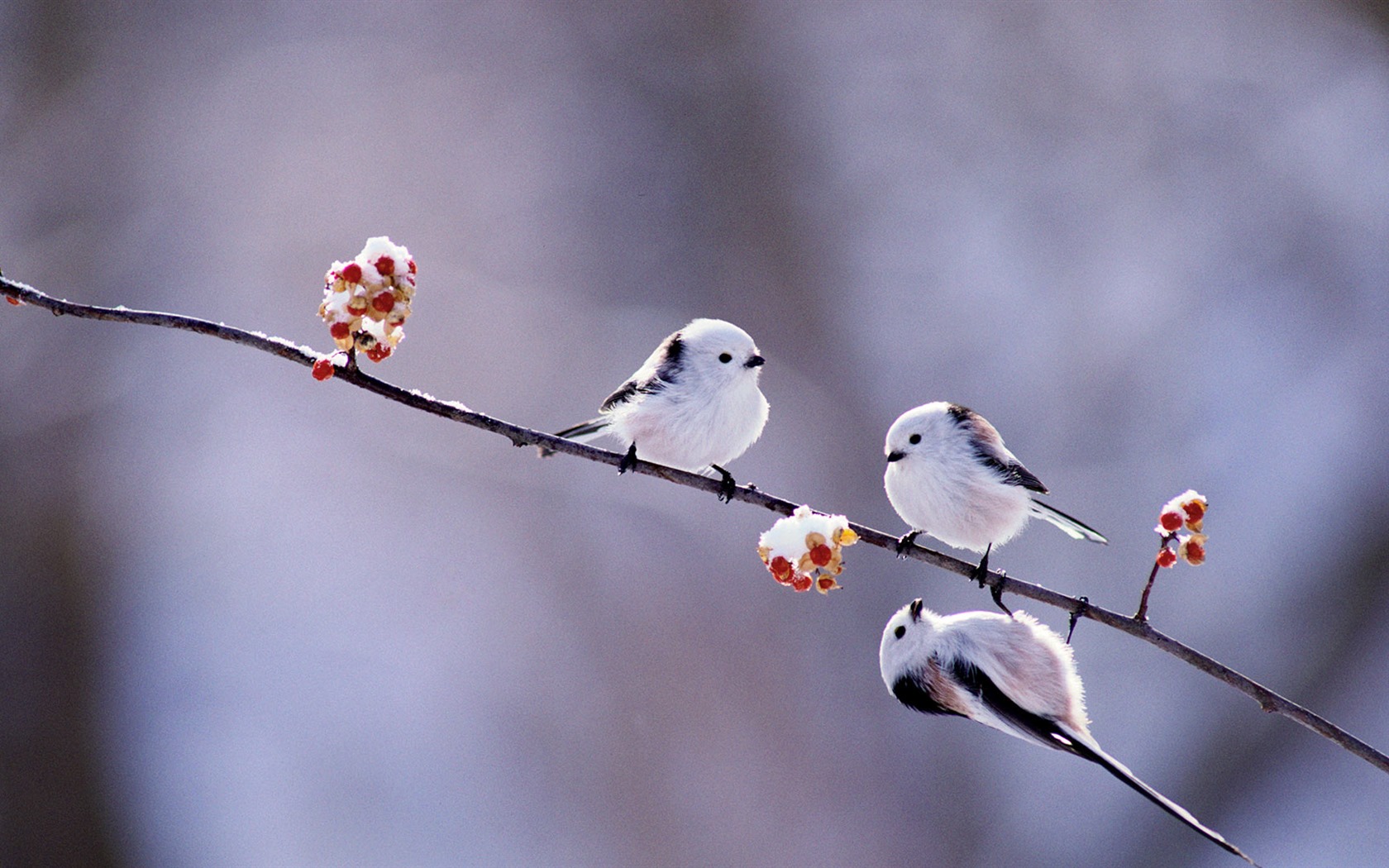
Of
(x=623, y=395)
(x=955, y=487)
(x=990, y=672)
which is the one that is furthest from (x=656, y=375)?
(x=990, y=672)

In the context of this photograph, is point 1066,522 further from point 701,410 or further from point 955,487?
point 701,410

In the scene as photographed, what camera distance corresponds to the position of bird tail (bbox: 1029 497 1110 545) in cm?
89

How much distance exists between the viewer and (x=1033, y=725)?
33.2 inches

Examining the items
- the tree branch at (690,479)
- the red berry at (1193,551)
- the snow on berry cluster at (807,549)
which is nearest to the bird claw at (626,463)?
the tree branch at (690,479)

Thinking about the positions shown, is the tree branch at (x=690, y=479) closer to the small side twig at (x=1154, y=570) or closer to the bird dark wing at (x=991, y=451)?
the small side twig at (x=1154, y=570)

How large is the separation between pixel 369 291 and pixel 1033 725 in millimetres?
628

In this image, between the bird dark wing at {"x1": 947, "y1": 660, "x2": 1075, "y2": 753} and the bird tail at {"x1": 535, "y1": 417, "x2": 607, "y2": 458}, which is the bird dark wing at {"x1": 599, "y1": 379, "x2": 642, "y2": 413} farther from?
the bird dark wing at {"x1": 947, "y1": 660, "x2": 1075, "y2": 753}

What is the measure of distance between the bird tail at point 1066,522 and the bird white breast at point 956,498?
17 millimetres

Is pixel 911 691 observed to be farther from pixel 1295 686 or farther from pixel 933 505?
pixel 1295 686

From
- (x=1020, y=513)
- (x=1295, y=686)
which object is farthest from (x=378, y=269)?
(x=1295, y=686)

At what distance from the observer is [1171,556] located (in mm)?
685

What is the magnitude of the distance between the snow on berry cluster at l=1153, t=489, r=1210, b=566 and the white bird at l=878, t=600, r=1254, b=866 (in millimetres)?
189

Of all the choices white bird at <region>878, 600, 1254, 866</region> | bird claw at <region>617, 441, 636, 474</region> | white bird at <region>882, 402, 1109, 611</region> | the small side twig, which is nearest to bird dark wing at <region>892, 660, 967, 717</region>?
white bird at <region>878, 600, 1254, 866</region>

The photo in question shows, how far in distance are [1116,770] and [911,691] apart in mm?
331
